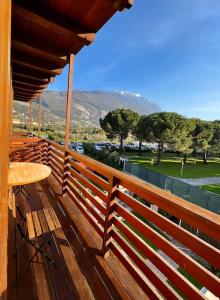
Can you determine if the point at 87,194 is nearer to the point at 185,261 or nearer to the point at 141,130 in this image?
the point at 185,261

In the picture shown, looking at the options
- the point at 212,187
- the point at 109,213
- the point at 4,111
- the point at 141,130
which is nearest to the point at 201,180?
the point at 212,187

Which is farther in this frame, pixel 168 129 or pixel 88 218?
pixel 168 129

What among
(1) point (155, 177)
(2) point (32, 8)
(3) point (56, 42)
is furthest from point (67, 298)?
(1) point (155, 177)

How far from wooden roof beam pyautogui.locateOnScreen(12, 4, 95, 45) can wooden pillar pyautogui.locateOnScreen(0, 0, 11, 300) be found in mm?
1682

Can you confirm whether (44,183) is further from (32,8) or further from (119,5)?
(119,5)

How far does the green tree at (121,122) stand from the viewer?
93.4 feet

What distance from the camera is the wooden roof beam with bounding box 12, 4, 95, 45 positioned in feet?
6.77

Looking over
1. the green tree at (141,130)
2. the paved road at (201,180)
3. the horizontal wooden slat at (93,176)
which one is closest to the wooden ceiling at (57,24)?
the horizontal wooden slat at (93,176)

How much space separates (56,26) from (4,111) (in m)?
1.94

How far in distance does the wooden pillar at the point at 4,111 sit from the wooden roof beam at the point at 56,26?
5.52ft

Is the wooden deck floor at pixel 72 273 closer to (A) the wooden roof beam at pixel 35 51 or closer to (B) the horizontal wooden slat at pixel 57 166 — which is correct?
(B) the horizontal wooden slat at pixel 57 166

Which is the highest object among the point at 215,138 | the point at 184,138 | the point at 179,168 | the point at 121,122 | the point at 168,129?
the point at 121,122

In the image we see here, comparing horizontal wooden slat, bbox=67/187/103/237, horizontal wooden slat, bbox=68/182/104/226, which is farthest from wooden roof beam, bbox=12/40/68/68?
horizontal wooden slat, bbox=67/187/103/237

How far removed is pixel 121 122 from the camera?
93.8 feet
